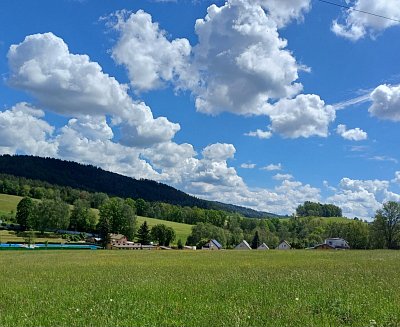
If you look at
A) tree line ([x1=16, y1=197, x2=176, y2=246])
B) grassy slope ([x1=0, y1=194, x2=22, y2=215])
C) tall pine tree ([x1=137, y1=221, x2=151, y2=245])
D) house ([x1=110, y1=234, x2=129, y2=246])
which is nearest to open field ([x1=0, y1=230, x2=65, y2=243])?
tree line ([x1=16, y1=197, x2=176, y2=246])

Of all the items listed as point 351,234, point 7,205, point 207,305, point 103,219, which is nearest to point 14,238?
point 103,219

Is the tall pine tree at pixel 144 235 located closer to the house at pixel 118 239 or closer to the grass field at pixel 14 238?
the house at pixel 118 239

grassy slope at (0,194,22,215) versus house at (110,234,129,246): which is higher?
grassy slope at (0,194,22,215)

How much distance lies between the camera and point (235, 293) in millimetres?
14492

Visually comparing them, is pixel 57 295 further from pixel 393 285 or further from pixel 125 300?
pixel 393 285

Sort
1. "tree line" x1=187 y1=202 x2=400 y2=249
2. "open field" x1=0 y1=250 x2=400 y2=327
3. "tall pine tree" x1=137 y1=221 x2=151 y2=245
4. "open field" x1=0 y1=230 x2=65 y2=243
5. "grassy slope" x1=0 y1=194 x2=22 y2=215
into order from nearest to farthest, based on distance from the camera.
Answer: "open field" x1=0 y1=250 x2=400 y2=327, "tree line" x1=187 y1=202 x2=400 y2=249, "open field" x1=0 y1=230 x2=65 y2=243, "tall pine tree" x1=137 y1=221 x2=151 y2=245, "grassy slope" x1=0 y1=194 x2=22 y2=215

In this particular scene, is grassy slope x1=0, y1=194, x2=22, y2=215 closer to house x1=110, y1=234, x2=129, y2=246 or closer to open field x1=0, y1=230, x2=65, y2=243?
open field x1=0, y1=230, x2=65, y2=243

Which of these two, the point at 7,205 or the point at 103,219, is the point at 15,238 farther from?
the point at 7,205

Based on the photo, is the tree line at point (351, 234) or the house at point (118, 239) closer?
the tree line at point (351, 234)

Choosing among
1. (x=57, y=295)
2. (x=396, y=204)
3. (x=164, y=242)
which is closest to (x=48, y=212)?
(x=164, y=242)

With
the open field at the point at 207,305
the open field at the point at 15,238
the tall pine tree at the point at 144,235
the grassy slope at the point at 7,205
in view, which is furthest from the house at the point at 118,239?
the open field at the point at 207,305

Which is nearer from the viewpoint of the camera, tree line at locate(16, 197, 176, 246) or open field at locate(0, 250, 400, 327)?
open field at locate(0, 250, 400, 327)

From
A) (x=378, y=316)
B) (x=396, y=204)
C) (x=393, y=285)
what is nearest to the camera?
(x=378, y=316)

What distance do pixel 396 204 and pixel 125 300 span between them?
116656 mm
